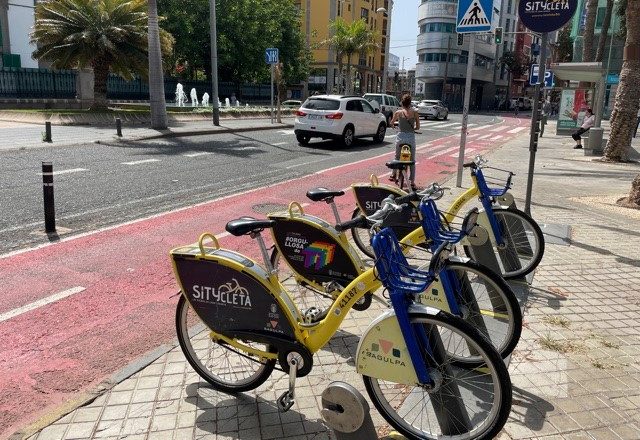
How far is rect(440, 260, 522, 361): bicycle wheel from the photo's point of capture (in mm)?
3498

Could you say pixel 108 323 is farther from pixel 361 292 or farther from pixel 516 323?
pixel 516 323

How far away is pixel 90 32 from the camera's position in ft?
74.8

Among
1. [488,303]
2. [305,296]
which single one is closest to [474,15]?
[305,296]

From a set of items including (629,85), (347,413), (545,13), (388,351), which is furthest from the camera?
(629,85)

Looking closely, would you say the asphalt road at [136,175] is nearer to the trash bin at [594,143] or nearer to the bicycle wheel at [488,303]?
the bicycle wheel at [488,303]

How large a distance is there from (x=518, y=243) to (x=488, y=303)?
1755 millimetres

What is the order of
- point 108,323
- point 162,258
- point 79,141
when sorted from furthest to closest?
1. point 79,141
2. point 162,258
3. point 108,323

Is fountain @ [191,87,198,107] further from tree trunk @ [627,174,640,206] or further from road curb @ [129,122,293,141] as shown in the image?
tree trunk @ [627,174,640,206]

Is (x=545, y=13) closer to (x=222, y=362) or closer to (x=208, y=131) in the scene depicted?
(x=222, y=362)

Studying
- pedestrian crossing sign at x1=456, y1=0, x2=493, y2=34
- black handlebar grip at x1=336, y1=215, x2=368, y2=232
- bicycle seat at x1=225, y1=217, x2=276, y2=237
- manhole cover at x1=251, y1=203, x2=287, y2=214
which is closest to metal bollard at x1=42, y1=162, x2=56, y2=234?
manhole cover at x1=251, y1=203, x2=287, y2=214

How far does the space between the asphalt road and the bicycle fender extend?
16.8 feet

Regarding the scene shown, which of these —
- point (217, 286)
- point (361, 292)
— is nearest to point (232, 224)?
point (217, 286)

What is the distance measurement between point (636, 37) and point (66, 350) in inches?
620

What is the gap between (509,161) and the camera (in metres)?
16.6
